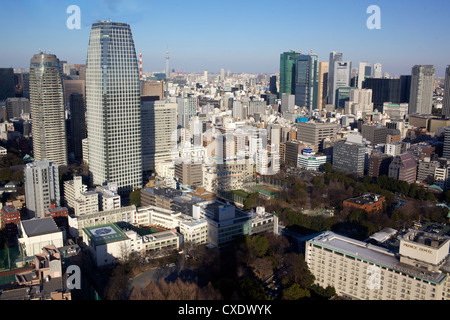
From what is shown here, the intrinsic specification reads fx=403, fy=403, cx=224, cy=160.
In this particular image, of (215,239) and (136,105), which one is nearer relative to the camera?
A: (215,239)

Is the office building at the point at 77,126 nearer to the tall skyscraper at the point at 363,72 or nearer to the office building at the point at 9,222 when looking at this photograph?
the office building at the point at 9,222

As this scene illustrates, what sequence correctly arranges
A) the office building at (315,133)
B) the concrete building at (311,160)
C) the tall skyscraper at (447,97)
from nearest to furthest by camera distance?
the concrete building at (311,160), the office building at (315,133), the tall skyscraper at (447,97)

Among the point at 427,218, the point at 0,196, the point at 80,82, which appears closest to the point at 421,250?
the point at 427,218

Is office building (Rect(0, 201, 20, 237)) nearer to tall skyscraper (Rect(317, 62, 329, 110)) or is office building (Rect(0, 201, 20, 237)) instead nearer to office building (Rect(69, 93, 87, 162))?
office building (Rect(69, 93, 87, 162))

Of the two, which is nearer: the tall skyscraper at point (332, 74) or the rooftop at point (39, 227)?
the rooftop at point (39, 227)

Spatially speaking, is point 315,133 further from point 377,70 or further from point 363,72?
point 377,70

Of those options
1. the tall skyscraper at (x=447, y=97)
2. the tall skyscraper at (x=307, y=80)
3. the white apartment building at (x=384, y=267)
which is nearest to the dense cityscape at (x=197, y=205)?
the white apartment building at (x=384, y=267)
